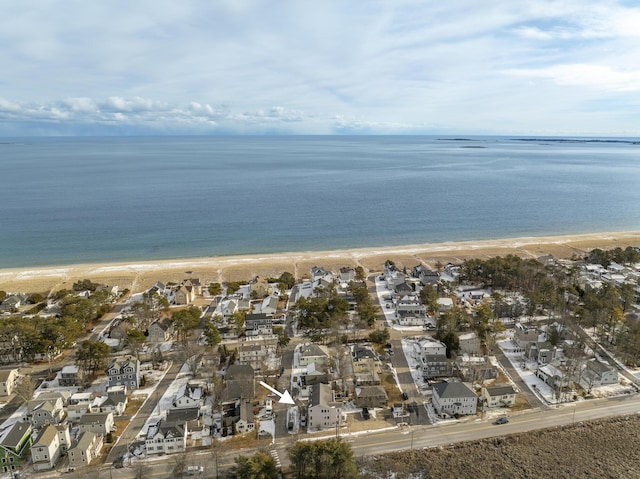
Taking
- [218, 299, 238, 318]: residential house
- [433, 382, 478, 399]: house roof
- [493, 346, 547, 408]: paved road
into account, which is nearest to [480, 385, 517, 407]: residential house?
[433, 382, 478, 399]: house roof

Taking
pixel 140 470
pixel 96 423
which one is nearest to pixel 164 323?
pixel 96 423

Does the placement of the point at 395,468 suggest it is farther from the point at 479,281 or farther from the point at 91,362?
the point at 479,281

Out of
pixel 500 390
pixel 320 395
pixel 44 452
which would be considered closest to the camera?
pixel 44 452

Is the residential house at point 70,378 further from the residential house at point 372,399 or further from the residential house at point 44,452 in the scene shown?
the residential house at point 372,399

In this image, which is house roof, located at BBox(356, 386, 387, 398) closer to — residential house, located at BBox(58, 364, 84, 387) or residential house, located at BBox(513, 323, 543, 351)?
residential house, located at BBox(513, 323, 543, 351)

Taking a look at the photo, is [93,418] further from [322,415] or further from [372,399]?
[372,399]
